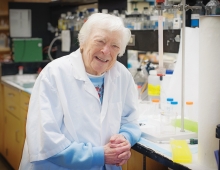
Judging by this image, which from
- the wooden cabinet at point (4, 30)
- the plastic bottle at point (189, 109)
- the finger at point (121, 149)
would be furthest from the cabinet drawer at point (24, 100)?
the finger at point (121, 149)

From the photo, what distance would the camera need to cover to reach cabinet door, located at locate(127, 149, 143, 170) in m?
2.01

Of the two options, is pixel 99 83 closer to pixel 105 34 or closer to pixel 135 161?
pixel 105 34

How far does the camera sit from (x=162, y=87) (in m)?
2.52

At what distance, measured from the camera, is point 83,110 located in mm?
1749

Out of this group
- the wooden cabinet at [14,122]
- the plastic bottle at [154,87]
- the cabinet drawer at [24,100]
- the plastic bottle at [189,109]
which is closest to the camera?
the plastic bottle at [189,109]

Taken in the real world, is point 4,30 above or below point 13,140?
above

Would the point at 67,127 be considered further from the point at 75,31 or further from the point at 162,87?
the point at 75,31

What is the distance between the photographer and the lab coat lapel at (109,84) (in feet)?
6.00

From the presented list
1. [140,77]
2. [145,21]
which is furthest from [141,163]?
[145,21]

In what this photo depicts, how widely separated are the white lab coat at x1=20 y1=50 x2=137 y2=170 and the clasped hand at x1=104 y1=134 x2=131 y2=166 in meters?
0.06

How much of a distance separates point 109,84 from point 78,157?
42cm

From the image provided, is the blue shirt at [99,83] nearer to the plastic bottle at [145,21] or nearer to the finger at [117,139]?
the finger at [117,139]

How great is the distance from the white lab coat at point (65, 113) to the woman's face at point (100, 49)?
0.05 meters

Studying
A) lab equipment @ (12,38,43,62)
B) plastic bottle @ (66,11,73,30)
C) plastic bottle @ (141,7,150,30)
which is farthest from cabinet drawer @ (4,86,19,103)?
plastic bottle @ (141,7,150,30)
